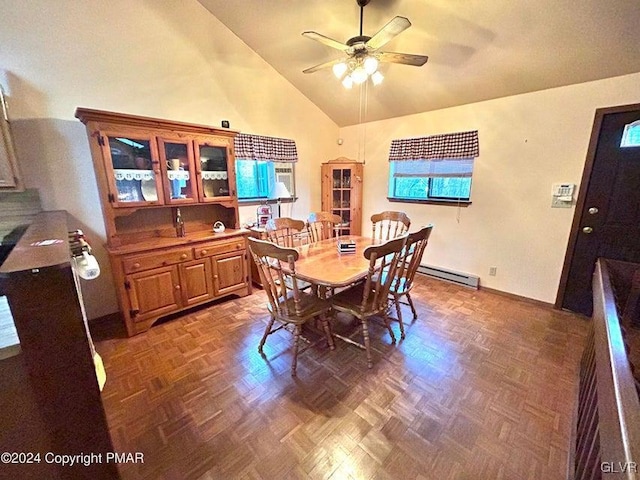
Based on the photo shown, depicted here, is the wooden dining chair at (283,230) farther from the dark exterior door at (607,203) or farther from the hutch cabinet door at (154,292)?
the dark exterior door at (607,203)

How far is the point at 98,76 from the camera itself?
234 centimetres

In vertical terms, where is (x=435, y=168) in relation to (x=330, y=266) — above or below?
above

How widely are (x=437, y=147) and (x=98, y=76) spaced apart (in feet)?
11.8

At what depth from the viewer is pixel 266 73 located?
3.42 meters

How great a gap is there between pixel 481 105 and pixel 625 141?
1.27 m

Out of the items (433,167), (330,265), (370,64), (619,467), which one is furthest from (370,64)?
(619,467)

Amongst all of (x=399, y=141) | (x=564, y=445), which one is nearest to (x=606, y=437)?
(x=564, y=445)

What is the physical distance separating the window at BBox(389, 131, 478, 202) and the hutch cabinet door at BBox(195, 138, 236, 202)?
2.27 m

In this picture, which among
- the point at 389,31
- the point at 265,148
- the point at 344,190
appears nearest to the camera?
the point at 389,31

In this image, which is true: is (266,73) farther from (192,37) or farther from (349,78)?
(349,78)

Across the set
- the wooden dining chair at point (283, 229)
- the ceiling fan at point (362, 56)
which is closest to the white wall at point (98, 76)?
the wooden dining chair at point (283, 229)

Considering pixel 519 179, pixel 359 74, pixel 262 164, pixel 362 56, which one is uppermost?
pixel 362 56

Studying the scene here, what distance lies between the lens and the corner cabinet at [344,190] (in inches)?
163

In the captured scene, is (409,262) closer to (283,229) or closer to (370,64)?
(283,229)
